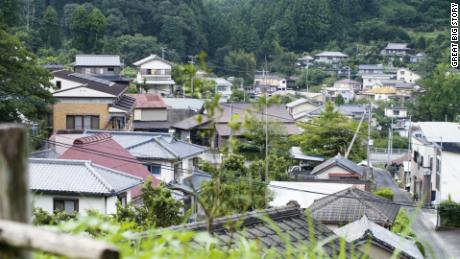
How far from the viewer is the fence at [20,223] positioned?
115 centimetres

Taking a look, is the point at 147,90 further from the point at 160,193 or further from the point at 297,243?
the point at 297,243

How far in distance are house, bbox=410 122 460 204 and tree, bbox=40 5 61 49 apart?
76.9 feet

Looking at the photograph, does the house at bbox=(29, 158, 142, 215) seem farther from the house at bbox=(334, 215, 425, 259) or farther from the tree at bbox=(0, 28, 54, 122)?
the house at bbox=(334, 215, 425, 259)

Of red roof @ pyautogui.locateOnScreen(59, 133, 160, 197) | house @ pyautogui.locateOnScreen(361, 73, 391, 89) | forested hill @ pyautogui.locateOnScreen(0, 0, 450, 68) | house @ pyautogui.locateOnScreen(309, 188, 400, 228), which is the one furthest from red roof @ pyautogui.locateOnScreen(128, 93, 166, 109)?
house @ pyautogui.locateOnScreen(361, 73, 391, 89)

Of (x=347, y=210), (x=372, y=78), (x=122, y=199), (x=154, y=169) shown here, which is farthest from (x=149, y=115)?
(x=372, y=78)

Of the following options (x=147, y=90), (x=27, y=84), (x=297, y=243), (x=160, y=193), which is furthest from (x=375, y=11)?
(x=297, y=243)

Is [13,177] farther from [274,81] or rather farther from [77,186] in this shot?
[274,81]

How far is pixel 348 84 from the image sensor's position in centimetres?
4350

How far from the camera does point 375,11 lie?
178ft

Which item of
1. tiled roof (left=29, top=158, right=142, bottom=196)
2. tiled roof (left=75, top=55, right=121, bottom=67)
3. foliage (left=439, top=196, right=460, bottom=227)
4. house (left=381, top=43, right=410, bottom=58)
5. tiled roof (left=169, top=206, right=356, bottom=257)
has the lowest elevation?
foliage (left=439, top=196, right=460, bottom=227)

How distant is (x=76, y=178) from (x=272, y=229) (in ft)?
22.4

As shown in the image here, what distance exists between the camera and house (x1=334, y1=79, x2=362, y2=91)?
43.5m

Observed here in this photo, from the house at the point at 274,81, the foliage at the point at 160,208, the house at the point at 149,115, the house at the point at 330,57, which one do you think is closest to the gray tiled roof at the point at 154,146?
the foliage at the point at 160,208

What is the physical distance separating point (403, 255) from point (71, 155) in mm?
7666
